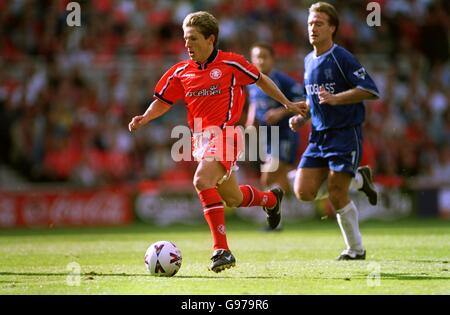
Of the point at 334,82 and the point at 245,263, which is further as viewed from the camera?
the point at 334,82

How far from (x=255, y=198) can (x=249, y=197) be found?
0.10 metres

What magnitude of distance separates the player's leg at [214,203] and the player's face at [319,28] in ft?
5.77

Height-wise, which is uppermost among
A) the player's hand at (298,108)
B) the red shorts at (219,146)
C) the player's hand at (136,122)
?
the player's hand at (298,108)

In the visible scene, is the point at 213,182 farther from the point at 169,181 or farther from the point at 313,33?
the point at 169,181

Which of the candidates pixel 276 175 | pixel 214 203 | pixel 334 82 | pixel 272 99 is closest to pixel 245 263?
pixel 214 203

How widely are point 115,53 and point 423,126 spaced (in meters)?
6.53

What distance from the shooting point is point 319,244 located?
397 inches

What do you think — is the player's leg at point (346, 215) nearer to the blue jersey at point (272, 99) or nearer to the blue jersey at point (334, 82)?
the blue jersey at point (334, 82)

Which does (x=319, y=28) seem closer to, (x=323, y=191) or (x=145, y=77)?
(x=323, y=191)

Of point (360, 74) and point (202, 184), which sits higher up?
point (360, 74)

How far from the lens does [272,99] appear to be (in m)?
12.0

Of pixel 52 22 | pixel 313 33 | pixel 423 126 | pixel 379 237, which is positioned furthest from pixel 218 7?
pixel 313 33

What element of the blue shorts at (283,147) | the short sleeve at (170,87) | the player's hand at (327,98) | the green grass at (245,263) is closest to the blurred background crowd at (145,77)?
the green grass at (245,263)

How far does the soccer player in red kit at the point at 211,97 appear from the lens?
7156mm
